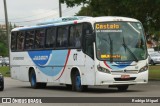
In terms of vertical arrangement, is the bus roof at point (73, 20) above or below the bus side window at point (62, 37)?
above

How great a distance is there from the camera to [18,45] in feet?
100

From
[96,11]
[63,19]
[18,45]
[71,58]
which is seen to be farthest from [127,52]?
[96,11]

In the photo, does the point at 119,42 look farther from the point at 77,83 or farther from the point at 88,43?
the point at 77,83

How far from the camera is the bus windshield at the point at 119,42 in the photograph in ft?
74.8

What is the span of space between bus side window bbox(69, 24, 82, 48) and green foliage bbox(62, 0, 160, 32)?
8.43 m

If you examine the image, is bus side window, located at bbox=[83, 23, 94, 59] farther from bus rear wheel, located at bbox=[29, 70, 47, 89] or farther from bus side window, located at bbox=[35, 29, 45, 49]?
bus rear wheel, located at bbox=[29, 70, 47, 89]

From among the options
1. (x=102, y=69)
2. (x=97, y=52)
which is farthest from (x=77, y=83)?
(x=97, y=52)

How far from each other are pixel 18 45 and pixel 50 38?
4.32m

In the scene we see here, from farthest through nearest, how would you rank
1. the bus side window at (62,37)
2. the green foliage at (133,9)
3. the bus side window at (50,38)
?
1. the green foliage at (133,9)
2. the bus side window at (50,38)
3. the bus side window at (62,37)

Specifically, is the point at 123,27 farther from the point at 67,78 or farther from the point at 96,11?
the point at 96,11

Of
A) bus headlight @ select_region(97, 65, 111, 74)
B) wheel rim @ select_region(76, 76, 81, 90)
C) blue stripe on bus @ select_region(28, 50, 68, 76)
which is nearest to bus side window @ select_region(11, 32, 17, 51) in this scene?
blue stripe on bus @ select_region(28, 50, 68, 76)

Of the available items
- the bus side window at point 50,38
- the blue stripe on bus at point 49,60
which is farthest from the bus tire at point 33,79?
the bus side window at point 50,38

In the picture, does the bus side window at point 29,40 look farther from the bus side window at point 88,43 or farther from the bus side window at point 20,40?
the bus side window at point 88,43

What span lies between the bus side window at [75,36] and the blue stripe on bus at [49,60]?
0.75 m
